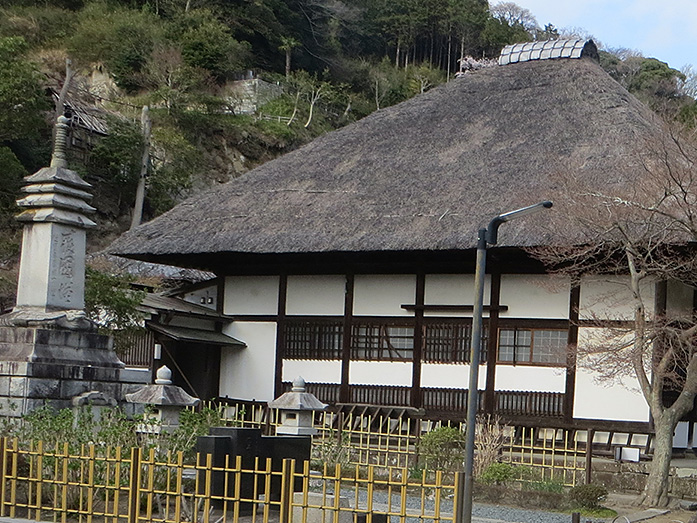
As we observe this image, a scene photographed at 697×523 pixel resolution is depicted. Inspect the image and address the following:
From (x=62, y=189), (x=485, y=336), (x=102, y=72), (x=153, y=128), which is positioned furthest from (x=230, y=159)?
(x=62, y=189)

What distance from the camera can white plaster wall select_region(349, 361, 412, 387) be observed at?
1788 cm

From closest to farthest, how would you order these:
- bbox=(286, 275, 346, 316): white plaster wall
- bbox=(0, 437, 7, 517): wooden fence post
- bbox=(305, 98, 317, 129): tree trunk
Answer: bbox=(0, 437, 7, 517): wooden fence post → bbox=(286, 275, 346, 316): white plaster wall → bbox=(305, 98, 317, 129): tree trunk

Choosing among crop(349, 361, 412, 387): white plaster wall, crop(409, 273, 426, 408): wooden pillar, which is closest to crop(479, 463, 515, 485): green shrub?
crop(409, 273, 426, 408): wooden pillar

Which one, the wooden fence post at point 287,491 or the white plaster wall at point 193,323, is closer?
the wooden fence post at point 287,491

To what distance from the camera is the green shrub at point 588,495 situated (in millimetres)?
12359

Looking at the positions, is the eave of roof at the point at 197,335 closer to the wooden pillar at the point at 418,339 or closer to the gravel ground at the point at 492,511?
the wooden pillar at the point at 418,339

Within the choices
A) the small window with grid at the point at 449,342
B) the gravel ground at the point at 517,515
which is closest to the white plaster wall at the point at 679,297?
the small window with grid at the point at 449,342

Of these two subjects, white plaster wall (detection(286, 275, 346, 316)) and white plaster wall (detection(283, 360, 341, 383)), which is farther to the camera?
white plaster wall (detection(286, 275, 346, 316))

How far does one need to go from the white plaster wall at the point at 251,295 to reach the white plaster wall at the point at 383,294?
1.79m

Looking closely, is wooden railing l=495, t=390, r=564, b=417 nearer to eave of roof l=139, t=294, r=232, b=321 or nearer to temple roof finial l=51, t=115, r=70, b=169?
eave of roof l=139, t=294, r=232, b=321

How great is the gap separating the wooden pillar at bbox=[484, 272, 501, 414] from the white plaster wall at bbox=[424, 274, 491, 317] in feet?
0.47

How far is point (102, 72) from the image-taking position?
4209cm

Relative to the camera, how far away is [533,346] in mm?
16906

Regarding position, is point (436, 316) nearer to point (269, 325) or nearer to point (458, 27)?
point (269, 325)
